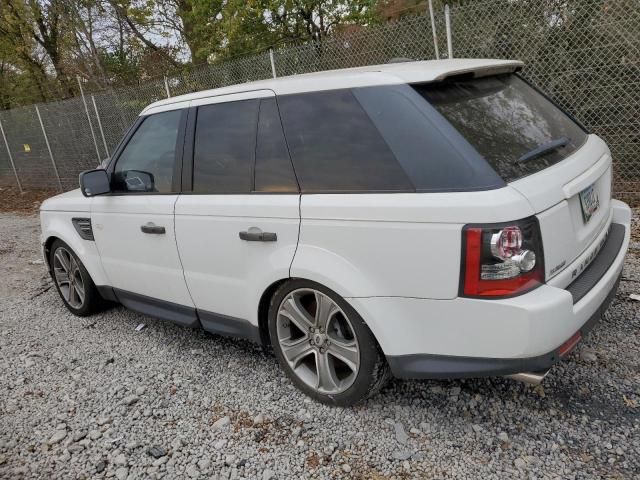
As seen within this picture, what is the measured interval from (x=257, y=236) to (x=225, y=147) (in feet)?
2.14

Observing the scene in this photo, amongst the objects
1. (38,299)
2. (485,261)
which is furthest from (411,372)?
(38,299)

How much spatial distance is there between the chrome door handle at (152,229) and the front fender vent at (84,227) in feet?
2.65

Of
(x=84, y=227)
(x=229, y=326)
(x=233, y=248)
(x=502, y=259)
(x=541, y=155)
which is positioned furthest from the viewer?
(x=84, y=227)

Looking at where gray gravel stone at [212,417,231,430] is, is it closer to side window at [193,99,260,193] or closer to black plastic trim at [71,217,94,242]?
side window at [193,99,260,193]

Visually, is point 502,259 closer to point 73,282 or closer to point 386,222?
point 386,222

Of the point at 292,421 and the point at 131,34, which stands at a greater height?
the point at 131,34

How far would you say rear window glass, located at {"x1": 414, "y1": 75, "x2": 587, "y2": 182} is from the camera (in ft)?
7.36

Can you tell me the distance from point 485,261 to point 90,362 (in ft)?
9.88

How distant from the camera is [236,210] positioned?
2863mm

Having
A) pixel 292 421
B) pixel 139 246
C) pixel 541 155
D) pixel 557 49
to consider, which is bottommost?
pixel 292 421

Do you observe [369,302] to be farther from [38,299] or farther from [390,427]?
[38,299]

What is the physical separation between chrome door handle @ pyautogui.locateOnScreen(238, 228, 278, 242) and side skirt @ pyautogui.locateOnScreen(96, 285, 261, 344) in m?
0.57

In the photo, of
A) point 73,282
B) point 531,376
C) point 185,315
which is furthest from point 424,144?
point 73,282

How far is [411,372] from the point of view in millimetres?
2393
